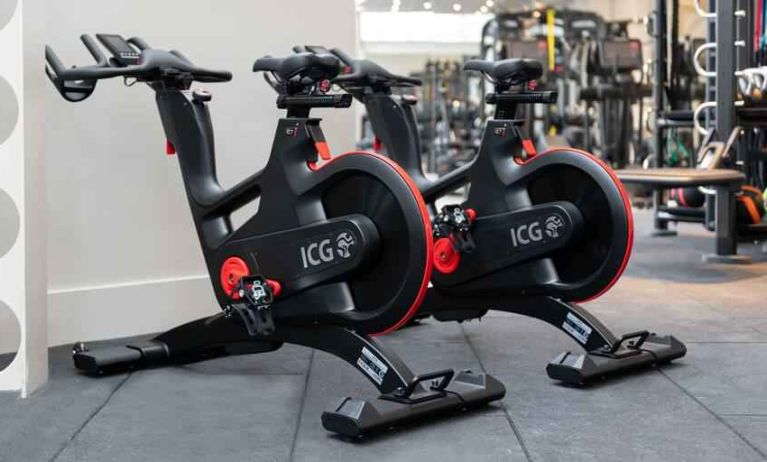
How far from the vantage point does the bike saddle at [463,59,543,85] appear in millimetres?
3166

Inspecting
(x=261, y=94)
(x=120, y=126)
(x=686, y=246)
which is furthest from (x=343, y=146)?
(x=686, y=246)

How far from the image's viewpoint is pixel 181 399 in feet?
9.07

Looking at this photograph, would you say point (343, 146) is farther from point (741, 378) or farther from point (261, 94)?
point (741, 378)

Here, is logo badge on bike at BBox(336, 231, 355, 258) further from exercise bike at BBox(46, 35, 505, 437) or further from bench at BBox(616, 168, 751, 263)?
bench at BBox(616, 168, 751, 263)

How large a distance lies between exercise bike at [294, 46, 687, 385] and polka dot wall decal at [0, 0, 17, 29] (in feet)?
3.83

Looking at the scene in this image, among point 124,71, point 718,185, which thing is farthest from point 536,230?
point 718,185

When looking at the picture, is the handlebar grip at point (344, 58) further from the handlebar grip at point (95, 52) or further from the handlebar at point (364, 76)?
the handlebar grip at point (95, 52)

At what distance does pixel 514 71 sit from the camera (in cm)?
317

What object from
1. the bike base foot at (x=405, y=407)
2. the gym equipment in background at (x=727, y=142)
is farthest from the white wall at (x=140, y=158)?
the gym equipment in background at (x=727, y=142)

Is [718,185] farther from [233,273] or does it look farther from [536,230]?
[233,273]

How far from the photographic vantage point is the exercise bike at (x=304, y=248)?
2.51 meters

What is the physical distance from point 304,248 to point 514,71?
960mm

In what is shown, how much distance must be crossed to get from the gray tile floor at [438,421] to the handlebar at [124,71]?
89cm

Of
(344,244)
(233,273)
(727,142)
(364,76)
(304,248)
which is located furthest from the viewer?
(727,142)
